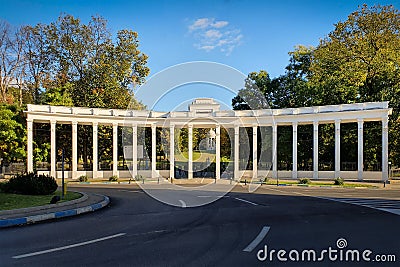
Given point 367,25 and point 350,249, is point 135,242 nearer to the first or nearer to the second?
point 350,249

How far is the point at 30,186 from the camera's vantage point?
17.6 m

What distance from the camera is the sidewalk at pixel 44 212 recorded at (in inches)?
441

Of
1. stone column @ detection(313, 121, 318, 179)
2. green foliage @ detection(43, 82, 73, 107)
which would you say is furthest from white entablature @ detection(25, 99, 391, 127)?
green foliage @ detection(43, 82, 73, 107)

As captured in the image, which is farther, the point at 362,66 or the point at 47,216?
the point at 362,66

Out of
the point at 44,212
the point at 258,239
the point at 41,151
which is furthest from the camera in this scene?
the point at 41,151

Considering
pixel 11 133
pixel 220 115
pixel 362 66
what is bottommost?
pixel 11 133

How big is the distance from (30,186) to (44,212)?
18.4 ft

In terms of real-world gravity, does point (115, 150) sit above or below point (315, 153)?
above

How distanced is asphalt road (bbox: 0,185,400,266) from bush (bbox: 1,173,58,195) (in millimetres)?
5576

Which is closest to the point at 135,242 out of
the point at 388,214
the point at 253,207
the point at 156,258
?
the point at 156,258

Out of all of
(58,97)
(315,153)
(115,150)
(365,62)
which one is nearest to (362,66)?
(365,62)

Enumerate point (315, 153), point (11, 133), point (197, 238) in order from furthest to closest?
point (315, 153)
point (11, 133)
point (197, 238)

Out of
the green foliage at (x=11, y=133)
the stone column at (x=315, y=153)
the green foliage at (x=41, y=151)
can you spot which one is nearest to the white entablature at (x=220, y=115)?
the stone column at (x=315, y=153)

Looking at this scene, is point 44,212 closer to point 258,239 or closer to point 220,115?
point 258,239
